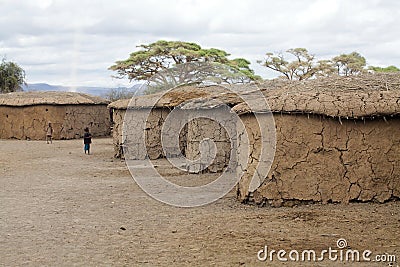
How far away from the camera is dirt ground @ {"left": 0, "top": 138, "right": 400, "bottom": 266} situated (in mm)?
5824

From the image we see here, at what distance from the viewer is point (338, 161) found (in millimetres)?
8086

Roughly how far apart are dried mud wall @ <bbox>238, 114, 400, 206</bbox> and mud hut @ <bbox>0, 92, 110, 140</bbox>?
16.8 meters

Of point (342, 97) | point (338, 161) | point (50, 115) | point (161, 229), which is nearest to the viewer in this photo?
point (161, 229)

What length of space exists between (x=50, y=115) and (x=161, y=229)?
17.6 meters

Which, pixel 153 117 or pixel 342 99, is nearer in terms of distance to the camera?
pixel 342 99

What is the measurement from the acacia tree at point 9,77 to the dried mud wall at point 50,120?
48.5 feet

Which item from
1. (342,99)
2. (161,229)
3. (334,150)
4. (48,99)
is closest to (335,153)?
(334,150)

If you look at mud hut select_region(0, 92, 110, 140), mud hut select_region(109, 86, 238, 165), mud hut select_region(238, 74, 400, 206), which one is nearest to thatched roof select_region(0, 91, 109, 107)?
mud hut select_region(0, 92, 110, 140)

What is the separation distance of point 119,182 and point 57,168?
299cm

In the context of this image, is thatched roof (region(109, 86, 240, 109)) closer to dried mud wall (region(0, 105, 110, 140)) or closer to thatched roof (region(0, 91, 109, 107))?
thatched roof (region(0, 91, 109, 107))

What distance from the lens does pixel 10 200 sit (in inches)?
364

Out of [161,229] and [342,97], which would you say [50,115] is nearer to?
[342,97]

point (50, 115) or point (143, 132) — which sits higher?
point (50, 115)

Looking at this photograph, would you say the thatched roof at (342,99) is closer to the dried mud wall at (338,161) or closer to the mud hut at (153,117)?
the dried mud wall at (338,161)
